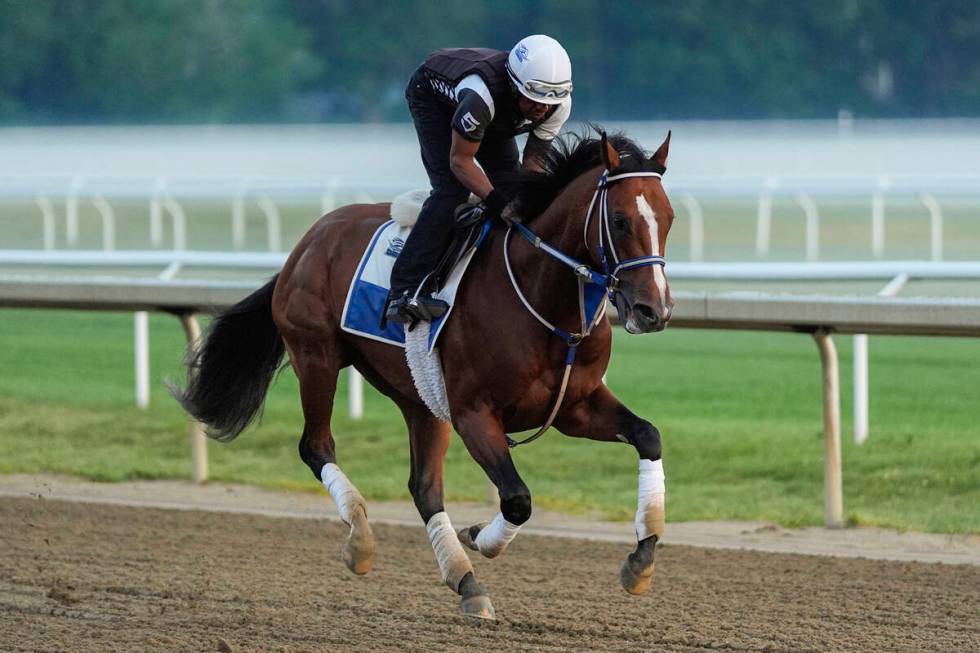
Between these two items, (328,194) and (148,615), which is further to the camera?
(328,194)

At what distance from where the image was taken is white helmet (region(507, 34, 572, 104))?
475cm

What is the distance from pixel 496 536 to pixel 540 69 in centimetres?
133

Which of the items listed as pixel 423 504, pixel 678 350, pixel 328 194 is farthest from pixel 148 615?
pixel 328 194

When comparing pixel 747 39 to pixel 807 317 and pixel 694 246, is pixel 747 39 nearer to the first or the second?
pixel 694 246

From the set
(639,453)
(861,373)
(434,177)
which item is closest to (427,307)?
(434,177)

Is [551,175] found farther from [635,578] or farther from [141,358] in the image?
[141,358]

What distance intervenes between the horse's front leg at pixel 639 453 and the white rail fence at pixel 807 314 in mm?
1727

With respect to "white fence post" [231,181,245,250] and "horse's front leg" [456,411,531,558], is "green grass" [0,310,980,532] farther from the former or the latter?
"white fence post" [231,181,245,250]

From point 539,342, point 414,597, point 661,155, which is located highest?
point 661,155

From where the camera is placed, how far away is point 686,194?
16172 mm

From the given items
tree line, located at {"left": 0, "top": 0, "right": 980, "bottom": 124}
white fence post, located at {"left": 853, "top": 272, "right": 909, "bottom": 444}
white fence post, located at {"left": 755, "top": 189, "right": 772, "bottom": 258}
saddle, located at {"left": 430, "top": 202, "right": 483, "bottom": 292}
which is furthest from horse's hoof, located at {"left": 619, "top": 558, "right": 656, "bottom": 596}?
tree line, located at {"left": 0, "top": 0, "right": 980, "bottom": 124}

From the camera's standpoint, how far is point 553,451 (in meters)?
8.15

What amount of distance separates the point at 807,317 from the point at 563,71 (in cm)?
195

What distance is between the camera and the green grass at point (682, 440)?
7.02 m
